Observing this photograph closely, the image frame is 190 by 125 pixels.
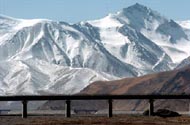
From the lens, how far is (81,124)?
3844 inches

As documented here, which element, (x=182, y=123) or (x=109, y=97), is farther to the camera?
(x=109, y=97)

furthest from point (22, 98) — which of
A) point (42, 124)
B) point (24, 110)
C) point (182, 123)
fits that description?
point (182, 123)

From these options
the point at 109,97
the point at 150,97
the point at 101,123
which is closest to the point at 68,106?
the point at 109,97

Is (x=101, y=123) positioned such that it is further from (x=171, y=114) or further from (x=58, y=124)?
(x=171, y=114)

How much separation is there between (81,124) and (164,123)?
39.4ft

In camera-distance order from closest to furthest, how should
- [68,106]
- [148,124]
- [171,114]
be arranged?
[148,124] < [171,114] < [68,106]

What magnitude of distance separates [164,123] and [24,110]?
1539 inches

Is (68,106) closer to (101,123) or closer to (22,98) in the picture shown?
(22,98)

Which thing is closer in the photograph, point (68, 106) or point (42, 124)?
point (42, 124)

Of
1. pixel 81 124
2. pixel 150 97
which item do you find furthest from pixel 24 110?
pixel 81 124

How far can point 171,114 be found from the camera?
12475 cm

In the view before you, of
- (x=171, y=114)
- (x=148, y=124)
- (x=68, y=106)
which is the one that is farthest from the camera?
(x=68, y=106)

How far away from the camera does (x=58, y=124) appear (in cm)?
9769

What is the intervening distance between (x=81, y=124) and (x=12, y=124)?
1002 centimetres
